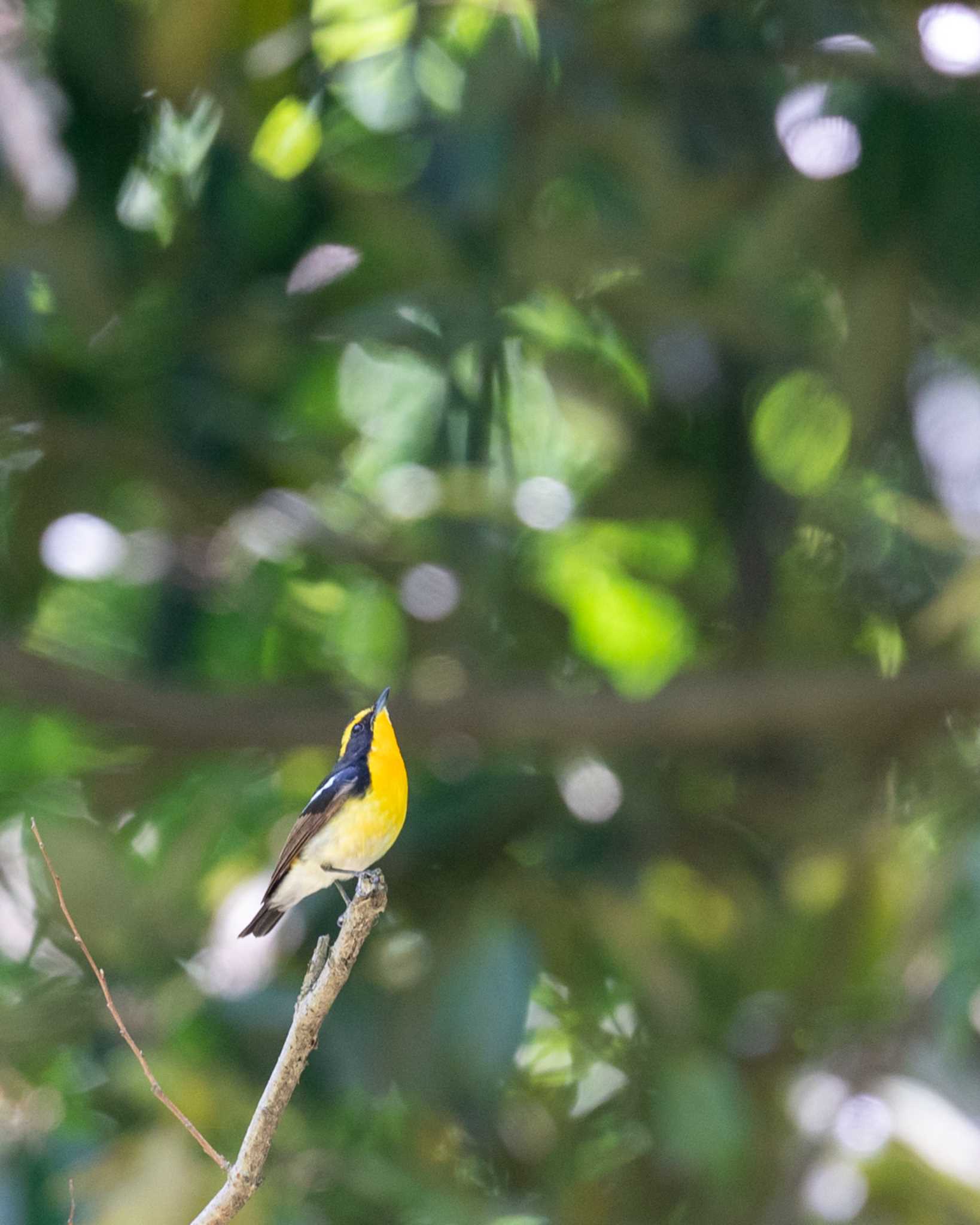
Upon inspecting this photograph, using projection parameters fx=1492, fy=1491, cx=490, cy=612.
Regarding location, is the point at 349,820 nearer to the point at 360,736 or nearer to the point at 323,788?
the point at 323,788

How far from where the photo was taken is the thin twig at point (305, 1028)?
1872mm

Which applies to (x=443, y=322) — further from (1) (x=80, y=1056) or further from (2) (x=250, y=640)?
(1) (x=80, y=1056)

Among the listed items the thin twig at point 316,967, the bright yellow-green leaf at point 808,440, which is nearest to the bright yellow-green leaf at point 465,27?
the bright yellow-green leaf at point 808,440

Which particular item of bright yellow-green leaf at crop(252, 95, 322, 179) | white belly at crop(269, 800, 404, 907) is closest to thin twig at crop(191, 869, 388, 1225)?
white belly at crop(269, 800, 404, 907)

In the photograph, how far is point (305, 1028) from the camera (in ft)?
6.20

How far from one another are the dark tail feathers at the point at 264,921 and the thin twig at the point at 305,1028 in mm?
296

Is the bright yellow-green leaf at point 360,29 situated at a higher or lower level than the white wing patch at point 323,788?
lower

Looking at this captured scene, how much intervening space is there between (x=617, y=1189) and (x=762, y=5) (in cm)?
532

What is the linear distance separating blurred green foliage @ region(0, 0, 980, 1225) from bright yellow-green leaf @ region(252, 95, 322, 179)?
0.03 metres

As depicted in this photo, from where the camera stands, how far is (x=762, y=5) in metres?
6.60

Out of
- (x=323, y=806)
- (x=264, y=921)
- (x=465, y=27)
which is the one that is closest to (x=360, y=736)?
(x=323, y=806)

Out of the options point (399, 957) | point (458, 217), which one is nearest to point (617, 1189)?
point (399, 957)

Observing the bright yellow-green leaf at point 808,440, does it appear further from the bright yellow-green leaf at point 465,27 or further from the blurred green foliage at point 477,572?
the bright yellow-green leaf at point 465,27

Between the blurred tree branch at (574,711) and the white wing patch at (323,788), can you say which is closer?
the white wing patch at (323,788)
